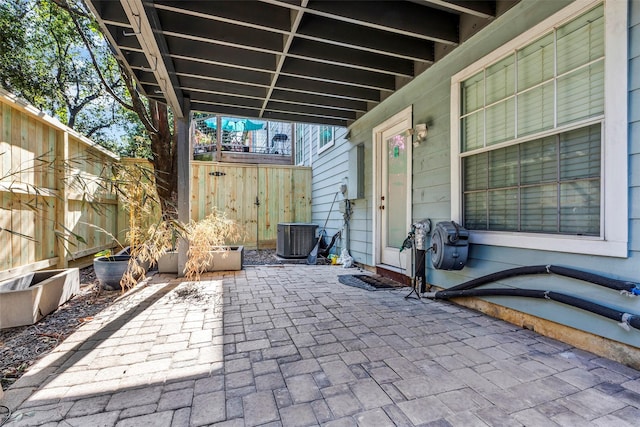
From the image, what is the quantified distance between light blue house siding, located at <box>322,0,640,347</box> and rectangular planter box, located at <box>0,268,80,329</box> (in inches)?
149

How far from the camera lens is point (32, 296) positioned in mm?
2498

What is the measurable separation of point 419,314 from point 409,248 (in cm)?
108

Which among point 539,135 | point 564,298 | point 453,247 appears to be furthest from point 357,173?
point 564,298

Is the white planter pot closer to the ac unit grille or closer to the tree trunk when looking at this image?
the tree trunk

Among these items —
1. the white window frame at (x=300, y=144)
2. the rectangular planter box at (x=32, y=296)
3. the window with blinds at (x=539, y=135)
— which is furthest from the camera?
the white window frame at (x=300, y=144)

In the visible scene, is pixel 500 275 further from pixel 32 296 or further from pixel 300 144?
pixel 300 144

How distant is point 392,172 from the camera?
4395 millimetres

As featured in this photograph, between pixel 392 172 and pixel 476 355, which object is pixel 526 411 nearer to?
pixel 476 355

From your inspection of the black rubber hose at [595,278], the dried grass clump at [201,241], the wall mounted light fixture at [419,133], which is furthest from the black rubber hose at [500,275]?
the dried grass clump at [201,241]

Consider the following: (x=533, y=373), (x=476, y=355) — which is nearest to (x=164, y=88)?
(x=476, y=355)

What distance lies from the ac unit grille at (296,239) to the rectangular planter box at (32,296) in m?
3.49

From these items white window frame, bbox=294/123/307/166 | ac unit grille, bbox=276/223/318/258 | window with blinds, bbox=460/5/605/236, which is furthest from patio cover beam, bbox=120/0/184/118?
white window frame, bbox=294/123/307/166

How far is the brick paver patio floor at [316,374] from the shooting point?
1.35 metres

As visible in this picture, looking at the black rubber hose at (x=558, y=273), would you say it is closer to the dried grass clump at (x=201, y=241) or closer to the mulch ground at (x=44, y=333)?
the dried grass clump at (x=201, y=241)
